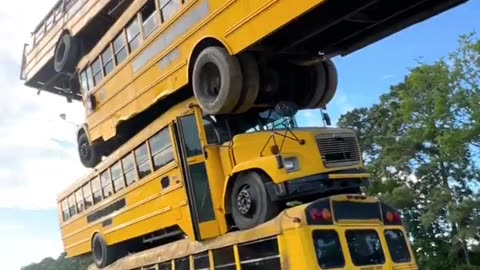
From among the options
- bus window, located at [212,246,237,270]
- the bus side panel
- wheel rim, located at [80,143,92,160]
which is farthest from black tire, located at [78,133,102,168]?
bus window, located at [212,246,237,270]

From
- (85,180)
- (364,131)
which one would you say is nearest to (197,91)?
(85,180)

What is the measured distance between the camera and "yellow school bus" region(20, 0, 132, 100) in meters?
10.6

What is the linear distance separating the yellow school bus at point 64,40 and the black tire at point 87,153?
165 cm

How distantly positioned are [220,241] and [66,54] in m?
6.65

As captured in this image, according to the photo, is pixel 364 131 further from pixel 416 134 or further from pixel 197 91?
pixel 197 91

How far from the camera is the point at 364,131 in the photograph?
31.6 m

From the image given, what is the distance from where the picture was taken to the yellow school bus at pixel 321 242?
5.35 m

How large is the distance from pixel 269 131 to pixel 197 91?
110 centimetres

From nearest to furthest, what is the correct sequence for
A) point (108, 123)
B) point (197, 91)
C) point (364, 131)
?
point (197, 91), point (108, 123), point (364, 131)

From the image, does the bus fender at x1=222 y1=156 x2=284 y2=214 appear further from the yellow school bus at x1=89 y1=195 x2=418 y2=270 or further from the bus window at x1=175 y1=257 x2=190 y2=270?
the bus window at x1=175 y1=257 x2=190 y2=270

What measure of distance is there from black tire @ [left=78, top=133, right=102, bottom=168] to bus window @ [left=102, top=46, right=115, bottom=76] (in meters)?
1.67

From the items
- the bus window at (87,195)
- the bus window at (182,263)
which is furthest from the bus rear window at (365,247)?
the bus window at (87,195)

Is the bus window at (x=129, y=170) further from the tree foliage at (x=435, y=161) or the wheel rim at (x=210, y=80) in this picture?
the tree foliage at (x=435, y=161)

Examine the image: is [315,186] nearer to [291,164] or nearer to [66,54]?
[291,164]
